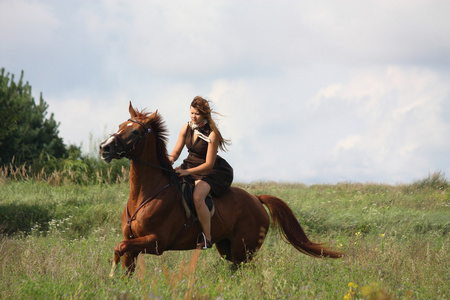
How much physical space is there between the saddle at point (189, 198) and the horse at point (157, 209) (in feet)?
0.21

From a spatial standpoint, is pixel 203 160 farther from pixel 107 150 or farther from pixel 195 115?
pixel 107 150

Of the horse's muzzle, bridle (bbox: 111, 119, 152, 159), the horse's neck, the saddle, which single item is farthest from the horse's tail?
the horse's muzzle

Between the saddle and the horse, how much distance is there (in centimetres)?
6

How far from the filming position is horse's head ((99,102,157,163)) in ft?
18.2

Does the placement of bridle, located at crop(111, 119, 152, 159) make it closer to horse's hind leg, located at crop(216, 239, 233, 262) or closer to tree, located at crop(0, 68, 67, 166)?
horse's hind leg, located at crop(216, 239, 233, 262)

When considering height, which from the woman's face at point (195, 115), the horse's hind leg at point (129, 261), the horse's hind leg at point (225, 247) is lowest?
the horse's hind leg at point (129, 261)

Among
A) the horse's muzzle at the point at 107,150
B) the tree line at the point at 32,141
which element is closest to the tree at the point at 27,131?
the tree line at the point at 32,141

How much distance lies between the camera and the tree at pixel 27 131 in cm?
2239

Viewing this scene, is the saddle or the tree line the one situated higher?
the tree line

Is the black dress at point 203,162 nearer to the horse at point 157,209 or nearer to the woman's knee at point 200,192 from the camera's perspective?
the woman's knee at point 200,192

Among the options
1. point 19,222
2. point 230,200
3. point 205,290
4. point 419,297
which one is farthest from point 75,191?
point 419,297

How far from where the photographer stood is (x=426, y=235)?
11.7 meters

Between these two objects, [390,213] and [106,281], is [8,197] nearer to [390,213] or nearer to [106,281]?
[106,281]

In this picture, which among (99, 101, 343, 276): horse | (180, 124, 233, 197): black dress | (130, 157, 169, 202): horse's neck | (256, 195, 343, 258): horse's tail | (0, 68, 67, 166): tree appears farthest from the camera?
(0, 68, 67, 166): tree
